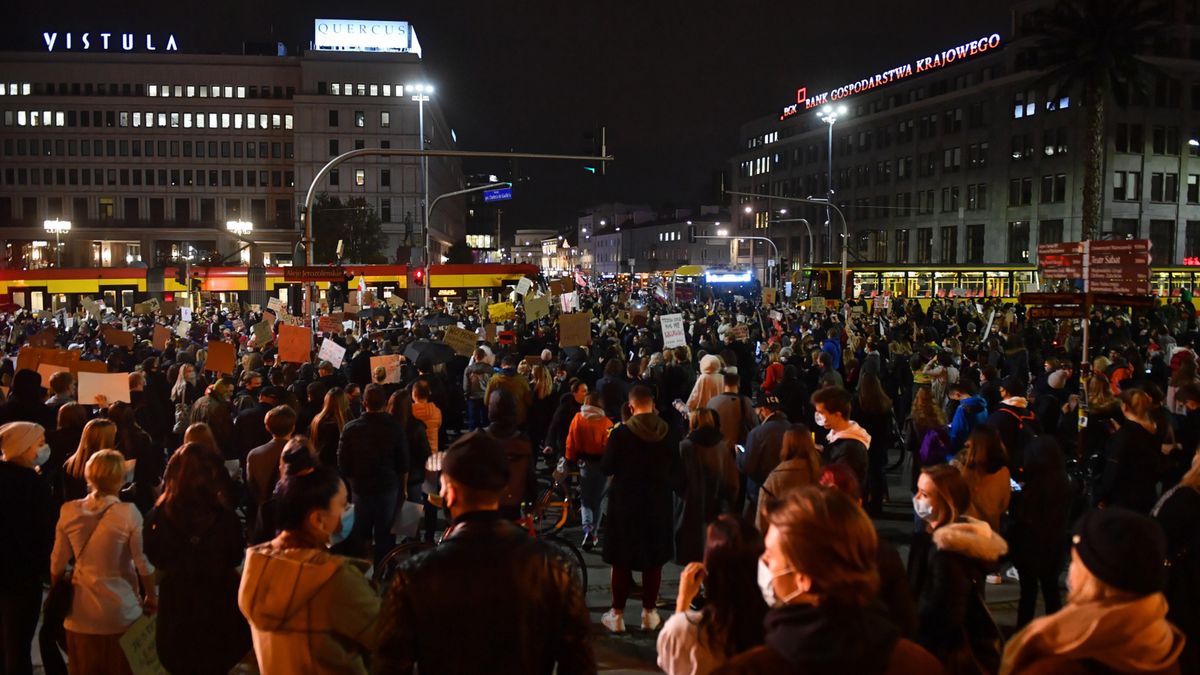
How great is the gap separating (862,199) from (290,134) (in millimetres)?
61191

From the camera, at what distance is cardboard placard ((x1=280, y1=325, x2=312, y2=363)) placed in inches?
507

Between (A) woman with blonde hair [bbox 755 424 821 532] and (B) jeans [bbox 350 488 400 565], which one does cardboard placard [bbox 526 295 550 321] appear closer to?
(B) jeans [bbox 350 488 400 565]

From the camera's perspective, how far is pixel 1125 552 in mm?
2744

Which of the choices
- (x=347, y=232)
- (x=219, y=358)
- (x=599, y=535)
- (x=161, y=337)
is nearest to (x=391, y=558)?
(x=599, y=535)

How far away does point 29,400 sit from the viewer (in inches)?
341

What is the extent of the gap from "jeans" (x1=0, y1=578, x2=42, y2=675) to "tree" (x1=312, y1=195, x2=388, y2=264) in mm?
67691

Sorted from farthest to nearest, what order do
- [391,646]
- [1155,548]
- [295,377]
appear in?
[295,377] → [391,646] → [1155,548]

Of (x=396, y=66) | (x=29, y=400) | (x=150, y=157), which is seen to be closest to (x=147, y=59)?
(x=150, y=157)

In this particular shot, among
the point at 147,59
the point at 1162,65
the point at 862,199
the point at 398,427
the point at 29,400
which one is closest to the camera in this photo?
the point at 398,427

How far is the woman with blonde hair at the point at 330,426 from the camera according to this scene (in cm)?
797

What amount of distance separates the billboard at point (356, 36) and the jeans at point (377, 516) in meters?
97.3

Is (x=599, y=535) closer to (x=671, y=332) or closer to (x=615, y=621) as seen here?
(x=615, y=621)

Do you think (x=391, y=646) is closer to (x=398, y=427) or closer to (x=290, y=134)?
(x=398, y=427)

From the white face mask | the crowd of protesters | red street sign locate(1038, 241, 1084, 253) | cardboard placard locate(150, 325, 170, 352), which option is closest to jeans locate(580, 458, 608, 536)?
the crowd of protesters
